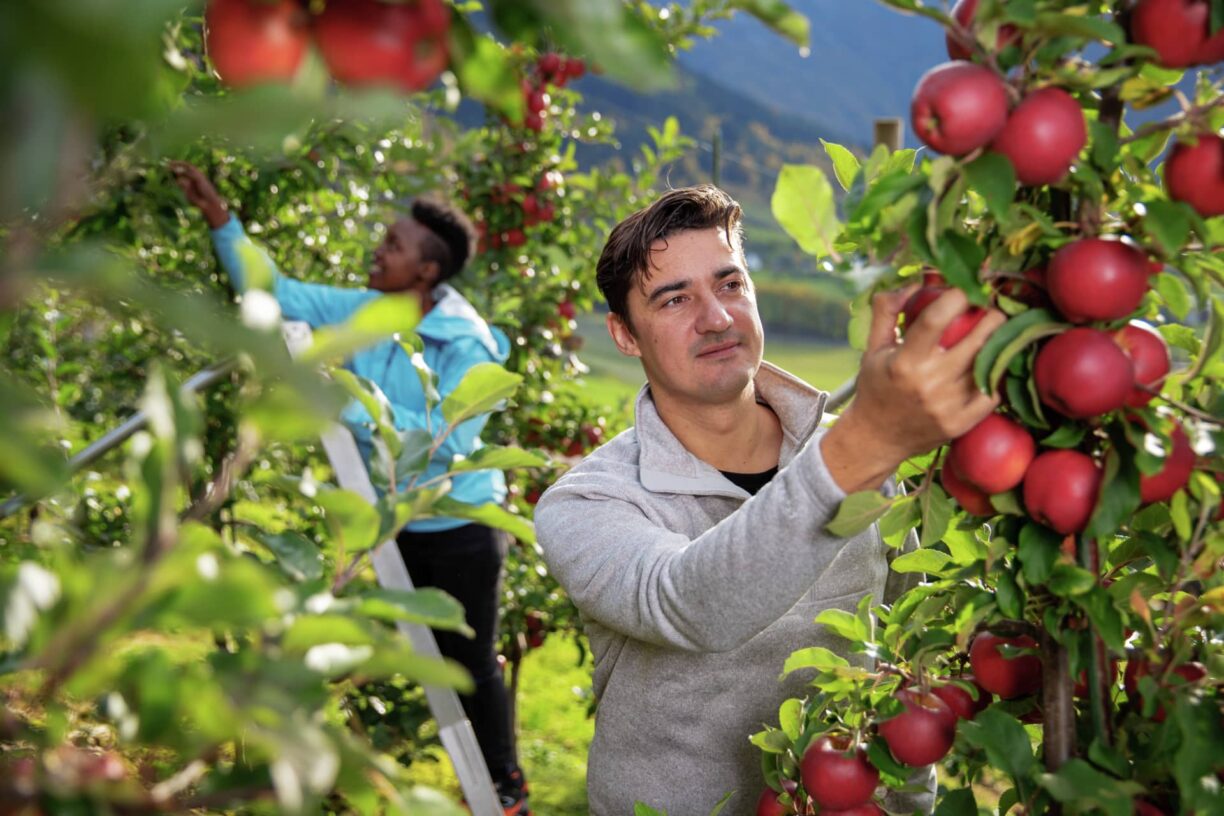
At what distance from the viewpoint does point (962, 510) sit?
102cm

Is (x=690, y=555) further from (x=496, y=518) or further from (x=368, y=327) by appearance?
(x=368, y=327)

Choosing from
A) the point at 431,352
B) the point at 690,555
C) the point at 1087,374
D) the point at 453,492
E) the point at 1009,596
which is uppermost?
the point at 1087,374

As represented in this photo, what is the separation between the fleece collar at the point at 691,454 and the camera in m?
1.77

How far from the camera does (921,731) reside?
0.97 m

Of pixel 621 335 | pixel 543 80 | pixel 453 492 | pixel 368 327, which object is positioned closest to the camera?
pixel 368 327

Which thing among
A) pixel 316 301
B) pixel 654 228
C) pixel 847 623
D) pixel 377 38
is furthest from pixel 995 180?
pixel 316 301

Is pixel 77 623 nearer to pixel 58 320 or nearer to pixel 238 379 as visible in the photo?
pixel 238 379

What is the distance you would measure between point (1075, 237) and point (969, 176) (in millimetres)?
122

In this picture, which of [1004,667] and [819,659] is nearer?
[1004,667]

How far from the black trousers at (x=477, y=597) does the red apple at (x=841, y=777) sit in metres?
1.92

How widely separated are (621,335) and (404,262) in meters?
1.24

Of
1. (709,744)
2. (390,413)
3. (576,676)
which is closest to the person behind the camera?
(390,413)

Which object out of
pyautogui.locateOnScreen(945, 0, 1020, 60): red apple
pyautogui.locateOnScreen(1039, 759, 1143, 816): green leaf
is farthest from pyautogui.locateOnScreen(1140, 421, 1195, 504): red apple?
pyautogui.locateOnScreen(945, 0, 1020, 60): red apple

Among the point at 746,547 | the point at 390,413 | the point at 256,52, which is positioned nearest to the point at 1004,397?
the point at 746,547
